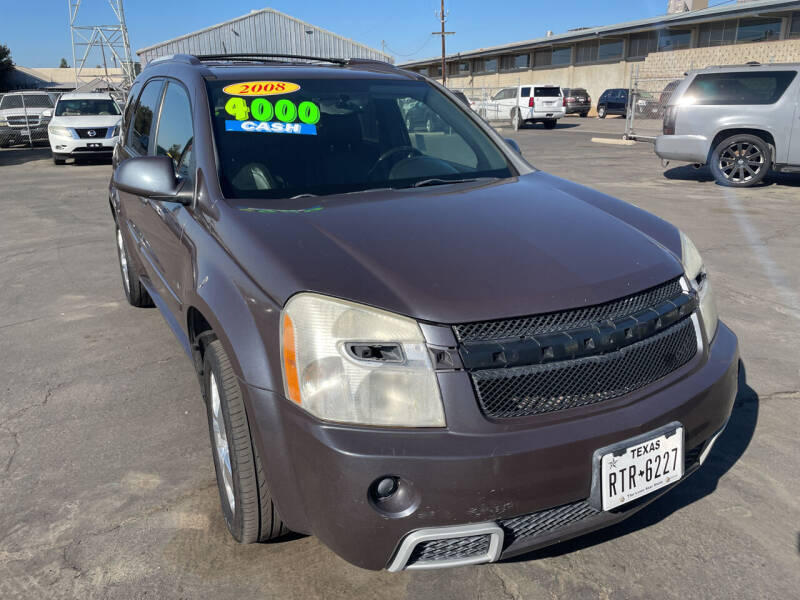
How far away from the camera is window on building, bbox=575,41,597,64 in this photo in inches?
1622

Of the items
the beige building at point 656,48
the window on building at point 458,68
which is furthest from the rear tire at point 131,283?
the window on building at point 458,68

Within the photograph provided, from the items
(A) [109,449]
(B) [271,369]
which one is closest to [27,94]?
(A) [109,449]

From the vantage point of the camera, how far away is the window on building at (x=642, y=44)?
36812 millimetres

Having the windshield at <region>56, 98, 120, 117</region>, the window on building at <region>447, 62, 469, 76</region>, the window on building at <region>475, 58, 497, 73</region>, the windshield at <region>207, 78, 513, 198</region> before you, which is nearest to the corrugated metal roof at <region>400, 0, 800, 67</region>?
the window on building at <region>475, 58, 497, 73</region>

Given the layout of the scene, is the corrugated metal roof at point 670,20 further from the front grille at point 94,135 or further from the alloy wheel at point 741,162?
the front grille at point 94,135

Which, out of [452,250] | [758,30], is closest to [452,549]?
[452,250]

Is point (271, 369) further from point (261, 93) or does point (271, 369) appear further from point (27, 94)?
point (27, 94)

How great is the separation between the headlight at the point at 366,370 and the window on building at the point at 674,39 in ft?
128

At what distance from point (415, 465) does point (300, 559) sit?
2.75 feet

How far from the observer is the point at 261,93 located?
3068 millimetres

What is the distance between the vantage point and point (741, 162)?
34.9ft

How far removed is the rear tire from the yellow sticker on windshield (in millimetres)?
2049

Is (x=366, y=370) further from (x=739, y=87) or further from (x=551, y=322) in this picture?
(x=739, y=87)

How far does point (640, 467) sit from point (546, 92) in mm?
27497
